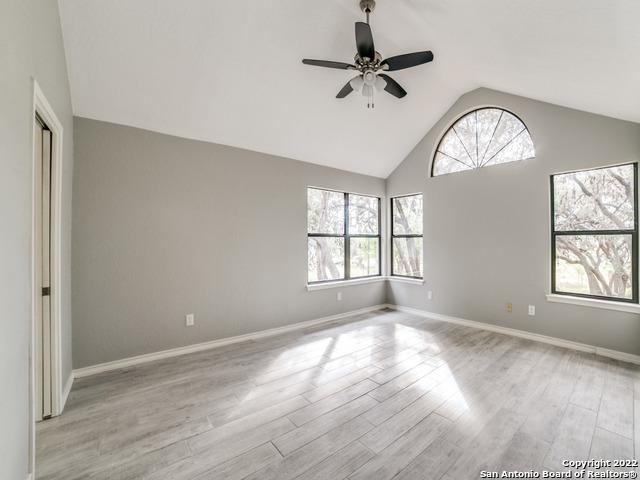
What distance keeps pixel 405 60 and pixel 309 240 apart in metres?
2.70

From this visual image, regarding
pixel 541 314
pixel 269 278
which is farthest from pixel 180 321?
pixel 541 314

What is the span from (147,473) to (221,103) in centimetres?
316

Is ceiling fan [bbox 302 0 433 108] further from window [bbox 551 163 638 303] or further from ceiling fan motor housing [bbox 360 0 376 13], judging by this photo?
window [bbox 551 163 638 303]

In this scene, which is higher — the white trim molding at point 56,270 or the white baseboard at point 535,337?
the white trim molding at point 56,270

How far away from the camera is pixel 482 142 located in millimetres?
4199

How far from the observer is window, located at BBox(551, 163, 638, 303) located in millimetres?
3076

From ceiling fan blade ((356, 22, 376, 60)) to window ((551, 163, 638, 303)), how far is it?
115 inches

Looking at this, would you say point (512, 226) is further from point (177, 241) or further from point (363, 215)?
point (177, 241)

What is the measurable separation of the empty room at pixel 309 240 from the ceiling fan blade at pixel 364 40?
1 centimetres

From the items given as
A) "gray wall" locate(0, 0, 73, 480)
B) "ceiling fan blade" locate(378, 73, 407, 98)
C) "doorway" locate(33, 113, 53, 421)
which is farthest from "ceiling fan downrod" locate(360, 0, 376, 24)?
"doorway" locate(33, 113, 53, 421)

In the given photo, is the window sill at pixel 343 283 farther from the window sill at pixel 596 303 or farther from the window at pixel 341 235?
the window sill at pixel 596 303

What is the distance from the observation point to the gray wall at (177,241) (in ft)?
9.09

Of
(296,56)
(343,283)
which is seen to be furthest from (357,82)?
(343,283)

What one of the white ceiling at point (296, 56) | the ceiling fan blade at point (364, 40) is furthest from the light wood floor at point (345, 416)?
the ceiling fan blade at point (364, 40)
